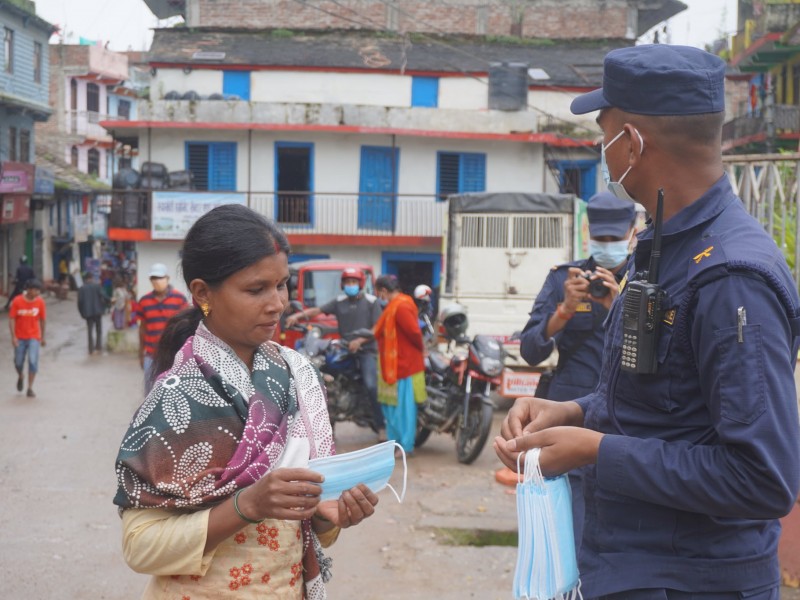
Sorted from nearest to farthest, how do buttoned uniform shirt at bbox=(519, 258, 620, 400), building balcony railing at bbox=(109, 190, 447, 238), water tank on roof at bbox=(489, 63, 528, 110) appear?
buttoned uniform shirt at bbox=(519, 258, 620, 400) < building balcony railing at bbox=(109, 190, 447, 238) < water tank on roof at bbox=(489, 63, 528, 110)

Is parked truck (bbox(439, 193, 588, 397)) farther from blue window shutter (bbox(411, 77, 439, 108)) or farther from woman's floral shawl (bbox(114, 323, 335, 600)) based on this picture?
blue window shutter (bbox(411, 77, 439, 108))

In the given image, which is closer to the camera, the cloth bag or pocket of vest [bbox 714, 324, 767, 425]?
pocket of vest [bbox 714, 324, 767, 425]

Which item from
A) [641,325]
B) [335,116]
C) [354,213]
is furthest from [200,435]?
[354,213]

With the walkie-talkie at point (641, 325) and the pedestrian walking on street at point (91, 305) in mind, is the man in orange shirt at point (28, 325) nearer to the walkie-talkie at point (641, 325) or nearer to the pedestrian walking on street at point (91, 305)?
the pedestrian walking on street at point (91, 305)

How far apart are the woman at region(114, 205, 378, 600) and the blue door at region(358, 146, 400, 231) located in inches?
982

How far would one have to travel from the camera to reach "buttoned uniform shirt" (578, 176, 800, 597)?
6.62 ft

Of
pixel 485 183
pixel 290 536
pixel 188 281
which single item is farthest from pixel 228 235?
pixel 485 183

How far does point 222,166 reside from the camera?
27.4 metres

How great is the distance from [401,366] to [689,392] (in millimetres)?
7909

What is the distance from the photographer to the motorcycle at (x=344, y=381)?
1074 cm

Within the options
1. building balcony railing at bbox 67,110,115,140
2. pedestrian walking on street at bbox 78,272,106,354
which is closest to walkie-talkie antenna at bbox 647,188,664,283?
pedestrian walking on street at bbox 78,272,106,354

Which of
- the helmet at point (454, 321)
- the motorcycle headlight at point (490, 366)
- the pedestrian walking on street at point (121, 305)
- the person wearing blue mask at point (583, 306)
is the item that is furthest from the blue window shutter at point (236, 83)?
the person wearing blue mask at point (583, 306)

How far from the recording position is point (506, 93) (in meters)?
28.0

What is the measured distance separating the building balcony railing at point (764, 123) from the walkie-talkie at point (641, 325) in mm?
Result: 27758
